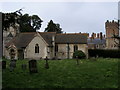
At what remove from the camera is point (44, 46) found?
181 ft

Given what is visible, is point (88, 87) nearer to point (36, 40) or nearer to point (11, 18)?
point (11, 18)

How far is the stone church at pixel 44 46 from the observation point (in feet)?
181

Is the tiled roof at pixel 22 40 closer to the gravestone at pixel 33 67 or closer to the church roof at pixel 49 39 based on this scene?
the church roof at pixel 49 39

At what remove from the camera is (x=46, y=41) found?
5572cm

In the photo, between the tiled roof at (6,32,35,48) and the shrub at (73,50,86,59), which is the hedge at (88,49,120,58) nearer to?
the shrub at (73,50,86,59)

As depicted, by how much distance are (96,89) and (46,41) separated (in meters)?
43.6

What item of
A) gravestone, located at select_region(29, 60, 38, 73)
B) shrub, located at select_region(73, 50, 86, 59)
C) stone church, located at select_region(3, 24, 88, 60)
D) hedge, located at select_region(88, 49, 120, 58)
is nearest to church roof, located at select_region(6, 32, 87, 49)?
stone church, located at select_region(3, 24, 88, 60)

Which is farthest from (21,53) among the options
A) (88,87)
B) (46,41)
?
(88,87)

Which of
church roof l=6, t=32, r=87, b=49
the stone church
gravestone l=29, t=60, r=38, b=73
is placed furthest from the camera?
church roof l=6, t=32, r=87, b=49

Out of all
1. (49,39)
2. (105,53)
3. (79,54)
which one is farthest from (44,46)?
(105,53)

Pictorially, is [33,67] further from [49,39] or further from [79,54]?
[49,39]

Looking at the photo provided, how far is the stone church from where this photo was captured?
55062 mm

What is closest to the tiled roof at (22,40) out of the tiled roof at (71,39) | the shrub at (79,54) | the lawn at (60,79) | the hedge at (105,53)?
the tiled roof at (71,39)

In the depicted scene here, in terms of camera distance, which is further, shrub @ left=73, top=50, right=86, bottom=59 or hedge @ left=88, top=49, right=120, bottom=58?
hedge @ left=88, top=49, right=120, bottom=58
